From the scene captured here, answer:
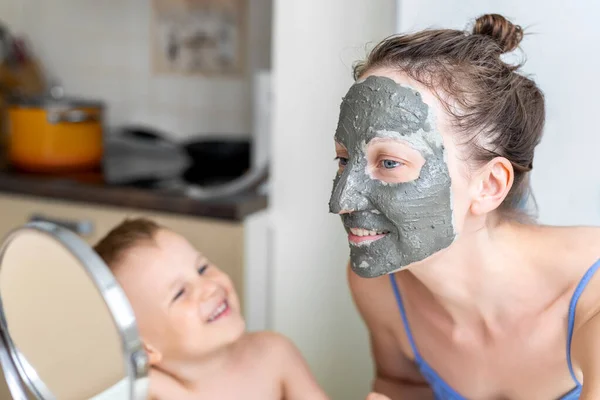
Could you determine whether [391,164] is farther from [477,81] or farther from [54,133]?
[54,133]

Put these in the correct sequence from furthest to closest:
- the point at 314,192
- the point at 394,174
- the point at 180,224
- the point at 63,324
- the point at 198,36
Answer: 1. the point at 198,36
2. the point at 180,224
3. the point at 314,192
4. the point at 394,174
5. the point at 63,324

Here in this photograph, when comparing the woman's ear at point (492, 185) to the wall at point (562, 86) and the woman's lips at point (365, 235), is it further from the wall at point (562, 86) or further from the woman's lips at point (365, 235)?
the wall at point (562, 86)

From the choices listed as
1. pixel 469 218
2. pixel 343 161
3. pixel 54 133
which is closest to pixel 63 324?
pixel 343 161

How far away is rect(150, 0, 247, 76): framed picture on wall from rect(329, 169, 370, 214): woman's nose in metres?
1.22

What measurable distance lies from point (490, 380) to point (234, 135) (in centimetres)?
122

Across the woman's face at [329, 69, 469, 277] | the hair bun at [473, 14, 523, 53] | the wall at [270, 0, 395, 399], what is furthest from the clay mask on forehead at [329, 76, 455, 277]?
the wall at [270, 0, 395, 399]

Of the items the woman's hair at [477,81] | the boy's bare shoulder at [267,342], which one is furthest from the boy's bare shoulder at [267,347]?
the woman's hair at [477,81]

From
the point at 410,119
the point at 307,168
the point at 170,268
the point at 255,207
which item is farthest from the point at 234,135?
the point at 410,119

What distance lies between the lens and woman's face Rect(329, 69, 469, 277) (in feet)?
2.48

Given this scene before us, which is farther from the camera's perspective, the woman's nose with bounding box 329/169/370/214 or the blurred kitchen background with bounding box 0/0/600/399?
the blurred kitchen background with bounding box 0/0/600/399

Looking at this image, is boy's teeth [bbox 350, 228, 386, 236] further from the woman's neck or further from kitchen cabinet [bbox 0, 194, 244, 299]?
kitchen cabinet [bbox 0, 194, 244, 299]

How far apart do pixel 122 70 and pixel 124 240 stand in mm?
1299

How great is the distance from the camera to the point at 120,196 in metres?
1.57

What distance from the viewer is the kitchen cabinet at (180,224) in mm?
1509
